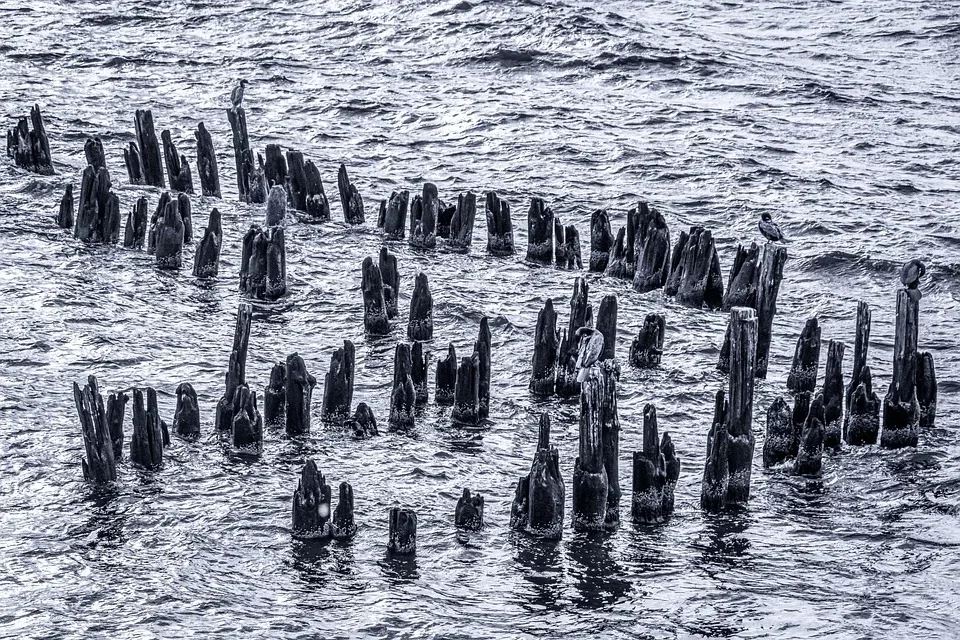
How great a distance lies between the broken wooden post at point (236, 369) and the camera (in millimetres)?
13898

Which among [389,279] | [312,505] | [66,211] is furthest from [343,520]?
[66,211]

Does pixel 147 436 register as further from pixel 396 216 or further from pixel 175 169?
pixel 175 169

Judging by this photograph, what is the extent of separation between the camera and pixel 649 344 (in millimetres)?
16500

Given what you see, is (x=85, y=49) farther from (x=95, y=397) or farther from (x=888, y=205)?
(x=95, y=397)

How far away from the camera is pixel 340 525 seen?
12227 mm

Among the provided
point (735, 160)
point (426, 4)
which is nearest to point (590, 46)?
point (426, 4)

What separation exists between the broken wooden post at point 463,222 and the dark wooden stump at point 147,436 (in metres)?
8.04

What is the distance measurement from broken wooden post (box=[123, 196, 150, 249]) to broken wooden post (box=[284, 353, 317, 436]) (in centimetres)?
646

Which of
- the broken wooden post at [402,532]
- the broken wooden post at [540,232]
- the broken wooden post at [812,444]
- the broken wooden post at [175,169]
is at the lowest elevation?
the broken wooden post at [402,532]

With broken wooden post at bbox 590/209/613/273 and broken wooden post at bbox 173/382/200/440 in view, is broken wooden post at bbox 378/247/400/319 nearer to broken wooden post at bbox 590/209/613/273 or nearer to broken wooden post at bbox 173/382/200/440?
broken wooden post at bbox 590/209/613/273

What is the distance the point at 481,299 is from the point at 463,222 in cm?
204

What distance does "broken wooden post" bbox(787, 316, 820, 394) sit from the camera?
51.6 feet

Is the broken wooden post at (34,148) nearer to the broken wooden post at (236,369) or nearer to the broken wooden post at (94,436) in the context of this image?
the broken wooden post at (236,369)

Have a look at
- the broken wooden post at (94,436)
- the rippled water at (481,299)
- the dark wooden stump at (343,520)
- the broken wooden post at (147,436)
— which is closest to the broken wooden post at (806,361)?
the rippled water at (481,299)
